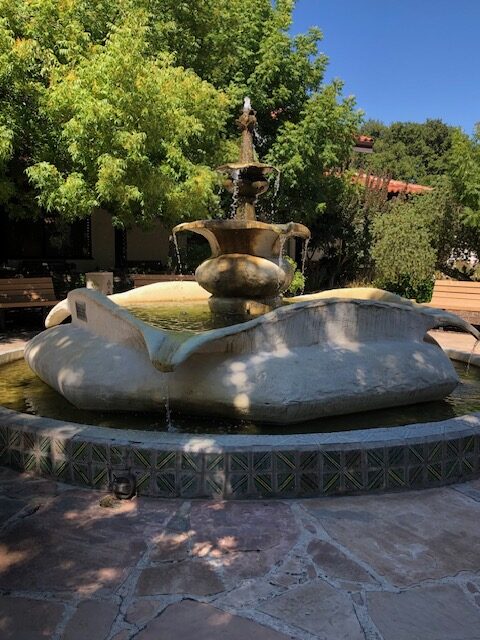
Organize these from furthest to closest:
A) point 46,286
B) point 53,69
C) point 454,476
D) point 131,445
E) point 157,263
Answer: point 157,263, point 46,286, point 53,69, point 454,476, point 131,445

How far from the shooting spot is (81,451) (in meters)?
3.36

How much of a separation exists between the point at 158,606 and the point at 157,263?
13.9m

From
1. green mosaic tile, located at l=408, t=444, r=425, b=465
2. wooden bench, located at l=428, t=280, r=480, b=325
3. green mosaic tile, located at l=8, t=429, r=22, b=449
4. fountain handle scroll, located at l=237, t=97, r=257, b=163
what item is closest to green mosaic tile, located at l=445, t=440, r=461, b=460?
green mosaic tile, located at l=408, t=444, r=425, b=465

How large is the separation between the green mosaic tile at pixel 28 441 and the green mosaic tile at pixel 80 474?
327 millimetres

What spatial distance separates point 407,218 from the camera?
564 inches

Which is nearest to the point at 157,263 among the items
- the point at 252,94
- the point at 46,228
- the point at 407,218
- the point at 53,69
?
the point at 46,228

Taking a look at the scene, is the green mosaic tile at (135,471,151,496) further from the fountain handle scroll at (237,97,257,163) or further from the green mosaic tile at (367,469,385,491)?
the fountain handle scroll at (237,97,257,163)

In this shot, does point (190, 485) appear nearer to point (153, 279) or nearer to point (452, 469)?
point (452, 469)

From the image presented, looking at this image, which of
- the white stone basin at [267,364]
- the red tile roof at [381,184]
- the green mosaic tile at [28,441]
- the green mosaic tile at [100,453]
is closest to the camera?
the green mosaic tile at [100,453]

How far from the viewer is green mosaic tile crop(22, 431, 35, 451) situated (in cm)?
352

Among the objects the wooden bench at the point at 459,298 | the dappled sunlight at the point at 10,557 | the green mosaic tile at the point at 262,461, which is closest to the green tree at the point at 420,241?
Result: the wooden bench at the point at 459,298

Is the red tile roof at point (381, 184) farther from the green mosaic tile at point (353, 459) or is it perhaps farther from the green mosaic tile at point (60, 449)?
the green mosaic tile at point (60, 449)

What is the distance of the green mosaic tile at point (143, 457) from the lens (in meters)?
3.26

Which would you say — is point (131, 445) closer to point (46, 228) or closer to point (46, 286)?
point (46, 286)
